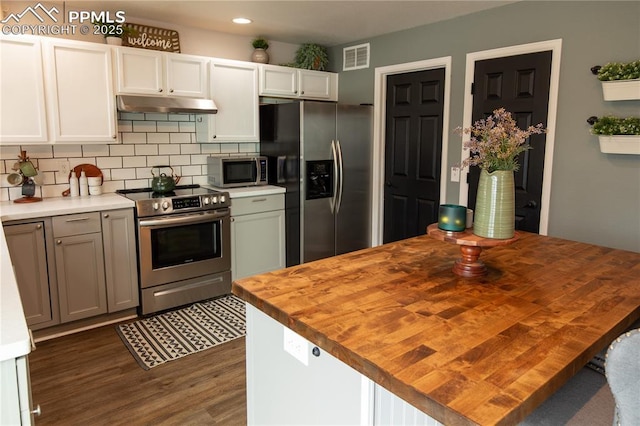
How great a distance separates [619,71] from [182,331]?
11.2 ft

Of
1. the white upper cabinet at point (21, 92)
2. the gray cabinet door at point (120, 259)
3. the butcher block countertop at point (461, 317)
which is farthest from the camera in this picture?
the gray cabinet door at point (120, 259)

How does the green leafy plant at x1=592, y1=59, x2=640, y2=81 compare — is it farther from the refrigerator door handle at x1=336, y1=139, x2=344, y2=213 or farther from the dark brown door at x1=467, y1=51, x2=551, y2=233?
the refrigerator door handle at x1=336, y1=139, x2=344, y2=213

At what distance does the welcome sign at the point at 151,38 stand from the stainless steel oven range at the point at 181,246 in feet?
4.07

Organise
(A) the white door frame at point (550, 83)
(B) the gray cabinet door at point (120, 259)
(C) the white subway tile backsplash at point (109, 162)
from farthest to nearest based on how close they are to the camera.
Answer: (C) the white subway tile backsplash at point (109, 162) < (B) the gray cabinet door at point (120, 259) < (A) the white door frame at point (550, 83)

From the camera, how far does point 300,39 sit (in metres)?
4.66

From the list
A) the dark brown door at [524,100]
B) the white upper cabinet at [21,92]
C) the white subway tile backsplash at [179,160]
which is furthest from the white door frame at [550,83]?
the white upper cabinet at [21,92]

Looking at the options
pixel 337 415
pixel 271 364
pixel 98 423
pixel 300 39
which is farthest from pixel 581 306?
pixel 300 39

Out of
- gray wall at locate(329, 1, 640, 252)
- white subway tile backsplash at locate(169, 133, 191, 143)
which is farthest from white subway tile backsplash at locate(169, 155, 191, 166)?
gray wall at locate(329, 1, 640, 252)

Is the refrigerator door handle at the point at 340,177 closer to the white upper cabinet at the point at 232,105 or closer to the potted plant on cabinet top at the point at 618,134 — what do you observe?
the white upper cabinet at the point at 232,105

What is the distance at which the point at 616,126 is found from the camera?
9.13 ft

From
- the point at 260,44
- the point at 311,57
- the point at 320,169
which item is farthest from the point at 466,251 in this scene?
the point at 311,57

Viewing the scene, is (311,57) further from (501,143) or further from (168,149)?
(501,143)

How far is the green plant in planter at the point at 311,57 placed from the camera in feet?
15.5

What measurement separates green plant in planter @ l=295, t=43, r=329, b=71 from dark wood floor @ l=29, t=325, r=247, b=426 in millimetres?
3008
